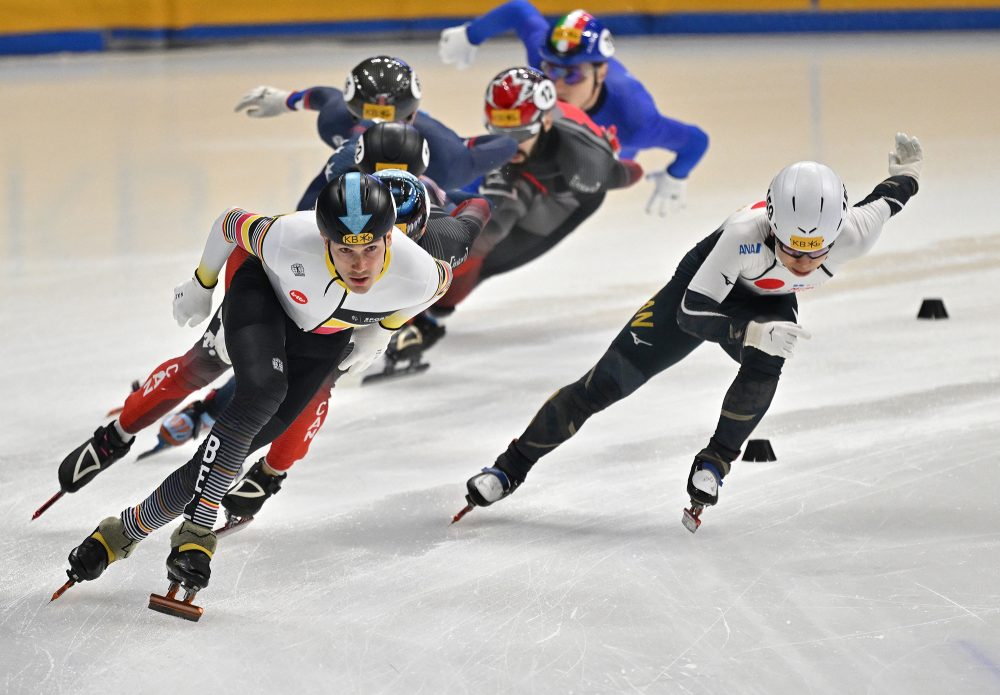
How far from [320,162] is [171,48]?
8.29 meters

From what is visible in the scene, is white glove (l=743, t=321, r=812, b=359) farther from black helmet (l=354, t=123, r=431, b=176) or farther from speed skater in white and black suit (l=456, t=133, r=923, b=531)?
black helmet (l=354, t=123, r=431, b=176)

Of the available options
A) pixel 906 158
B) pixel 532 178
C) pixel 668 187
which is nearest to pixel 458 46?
pixel 668 187

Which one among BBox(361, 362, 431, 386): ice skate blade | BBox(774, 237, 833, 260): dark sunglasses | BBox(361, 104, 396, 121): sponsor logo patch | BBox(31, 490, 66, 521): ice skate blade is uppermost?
BBox(774, 237, 833, 260): dark sunglasses

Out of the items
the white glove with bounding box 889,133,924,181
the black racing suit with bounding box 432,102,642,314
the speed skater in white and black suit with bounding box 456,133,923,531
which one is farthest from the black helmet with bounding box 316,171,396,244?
the black racing suit with bounding box 432,102,642,314

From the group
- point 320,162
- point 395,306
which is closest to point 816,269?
point 395,306

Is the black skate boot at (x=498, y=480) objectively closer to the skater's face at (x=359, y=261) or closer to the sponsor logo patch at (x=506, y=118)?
the skater's face at (x=359, y=261)

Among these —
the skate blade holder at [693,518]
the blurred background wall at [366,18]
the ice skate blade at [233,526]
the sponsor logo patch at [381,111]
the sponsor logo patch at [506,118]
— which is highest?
the sponsor logo patch at [381,111]

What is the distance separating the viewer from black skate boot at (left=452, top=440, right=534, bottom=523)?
402 centimetres

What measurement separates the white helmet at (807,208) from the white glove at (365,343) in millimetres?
1041

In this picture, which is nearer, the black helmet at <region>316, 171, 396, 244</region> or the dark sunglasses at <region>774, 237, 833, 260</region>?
the black helmet at <region>316, 171, 396, 244</region>

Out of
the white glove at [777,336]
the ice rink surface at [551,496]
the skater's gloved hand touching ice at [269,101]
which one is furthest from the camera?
the skater's gloved hand touching ice at [269,101]

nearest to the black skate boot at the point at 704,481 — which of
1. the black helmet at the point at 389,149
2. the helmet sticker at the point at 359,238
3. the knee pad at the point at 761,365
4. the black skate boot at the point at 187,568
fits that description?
the knee pad at the point at 761,365

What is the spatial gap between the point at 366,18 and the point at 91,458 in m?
14.5

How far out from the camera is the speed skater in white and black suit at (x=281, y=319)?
129 inches
